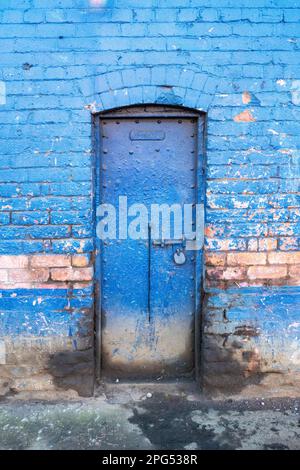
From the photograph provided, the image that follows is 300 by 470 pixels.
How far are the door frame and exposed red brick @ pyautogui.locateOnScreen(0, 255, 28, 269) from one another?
0.56 m

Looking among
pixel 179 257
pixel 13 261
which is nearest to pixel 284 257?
pixel 179 257

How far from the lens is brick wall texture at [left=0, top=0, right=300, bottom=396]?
3182 mm

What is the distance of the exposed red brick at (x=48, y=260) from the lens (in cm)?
334

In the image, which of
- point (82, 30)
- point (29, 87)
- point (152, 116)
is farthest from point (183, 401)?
point (82, 30)

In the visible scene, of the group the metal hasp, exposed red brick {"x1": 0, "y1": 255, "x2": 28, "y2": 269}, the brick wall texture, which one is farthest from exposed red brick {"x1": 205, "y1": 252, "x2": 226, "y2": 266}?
exposed red brick {"x1": 0, "y1": 255, "x2": 28, "y2": 269}

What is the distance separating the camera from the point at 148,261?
3.51 m

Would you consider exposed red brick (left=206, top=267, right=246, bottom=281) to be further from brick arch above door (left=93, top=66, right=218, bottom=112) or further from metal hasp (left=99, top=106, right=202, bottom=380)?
brick arch above door (left=93, top=66, right=218, bottom=112)

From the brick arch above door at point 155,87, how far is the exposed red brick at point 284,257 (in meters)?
1.26

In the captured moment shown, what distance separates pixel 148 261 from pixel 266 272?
3.10 ft

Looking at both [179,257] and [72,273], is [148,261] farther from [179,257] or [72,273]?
[72,273]

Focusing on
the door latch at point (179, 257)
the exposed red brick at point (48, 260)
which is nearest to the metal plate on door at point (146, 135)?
the door latch at point (179, 257)

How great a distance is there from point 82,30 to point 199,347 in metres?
2.63

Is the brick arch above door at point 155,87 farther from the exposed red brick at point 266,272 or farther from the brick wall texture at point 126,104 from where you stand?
the exposed red brick at point 266,272

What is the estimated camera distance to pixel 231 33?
3.20 m
